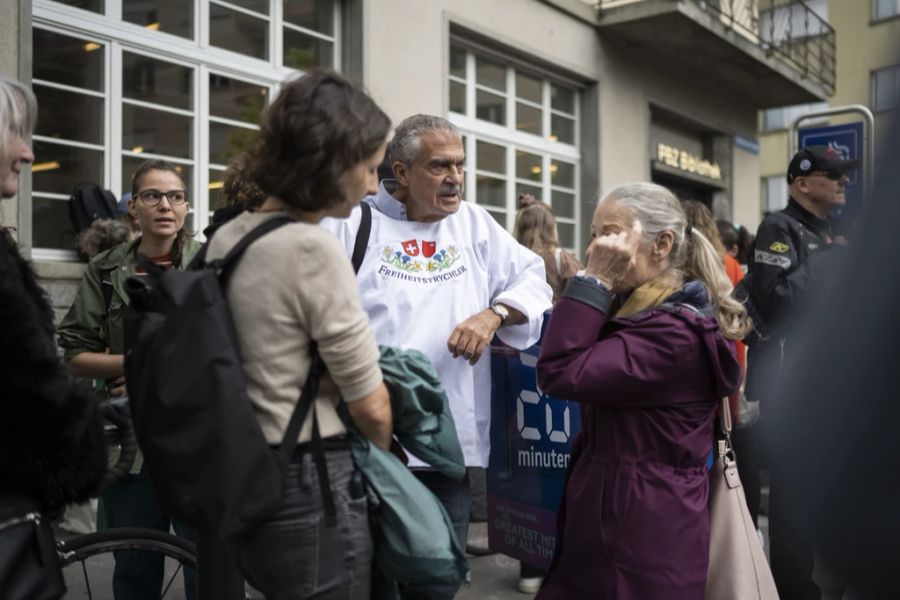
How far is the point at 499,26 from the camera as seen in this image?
10.5 m

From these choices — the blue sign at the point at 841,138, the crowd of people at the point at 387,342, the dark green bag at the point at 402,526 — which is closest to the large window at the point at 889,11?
the crowd of people at the point at 387,342

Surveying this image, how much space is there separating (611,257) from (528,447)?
1.05 meters

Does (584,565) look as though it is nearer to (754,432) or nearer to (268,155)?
(268,155)

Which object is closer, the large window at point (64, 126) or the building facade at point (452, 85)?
the large window at point (64, 126)

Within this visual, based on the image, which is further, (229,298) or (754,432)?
(754,432)

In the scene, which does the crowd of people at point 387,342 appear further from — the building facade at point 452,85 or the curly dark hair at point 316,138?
the building facade at point 452,85

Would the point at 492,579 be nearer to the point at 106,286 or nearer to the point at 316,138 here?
the point at 106,286

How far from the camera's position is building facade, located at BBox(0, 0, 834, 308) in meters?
6.75

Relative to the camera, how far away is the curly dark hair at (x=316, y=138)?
197cm

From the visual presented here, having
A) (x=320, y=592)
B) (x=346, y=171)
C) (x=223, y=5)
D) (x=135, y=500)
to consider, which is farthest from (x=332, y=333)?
(x=223, y=5)

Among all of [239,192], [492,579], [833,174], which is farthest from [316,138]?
[492,579]

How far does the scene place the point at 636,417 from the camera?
8.73 feet

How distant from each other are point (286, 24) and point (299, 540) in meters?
7.32

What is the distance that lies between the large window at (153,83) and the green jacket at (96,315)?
10.5 feet
